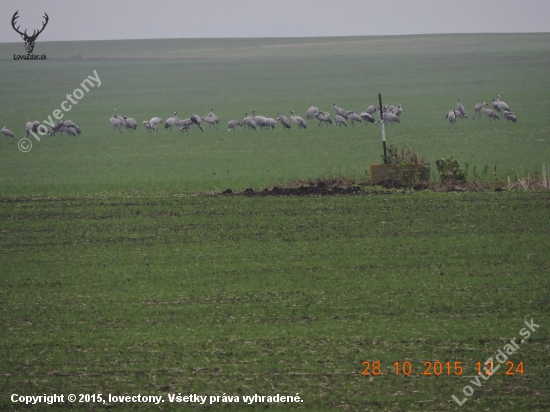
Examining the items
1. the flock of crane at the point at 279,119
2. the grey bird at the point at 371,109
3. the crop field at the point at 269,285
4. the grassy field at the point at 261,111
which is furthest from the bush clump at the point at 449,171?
the grey bird at the point at 371,109

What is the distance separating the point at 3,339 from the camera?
7832mm

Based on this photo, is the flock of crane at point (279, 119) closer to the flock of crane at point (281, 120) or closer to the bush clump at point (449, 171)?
the flock of crane at point (281, 120)

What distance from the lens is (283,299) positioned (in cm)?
878

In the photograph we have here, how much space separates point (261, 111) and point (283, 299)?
3450cm

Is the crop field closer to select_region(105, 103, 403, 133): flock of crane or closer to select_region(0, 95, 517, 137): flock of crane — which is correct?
select_region(0, 95, 517, 137): flock of crane

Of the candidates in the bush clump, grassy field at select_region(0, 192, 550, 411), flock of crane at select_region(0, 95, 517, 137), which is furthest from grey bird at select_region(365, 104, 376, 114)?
grassy field at select_region(0, 192, 550, 411)

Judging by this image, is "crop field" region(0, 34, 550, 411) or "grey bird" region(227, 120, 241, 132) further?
"grey bird" region(227, 120, 241, 132)

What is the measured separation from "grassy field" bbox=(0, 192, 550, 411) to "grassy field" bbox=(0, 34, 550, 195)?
4711mm

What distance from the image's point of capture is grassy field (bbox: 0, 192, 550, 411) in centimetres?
667

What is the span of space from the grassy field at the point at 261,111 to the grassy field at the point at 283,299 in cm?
471

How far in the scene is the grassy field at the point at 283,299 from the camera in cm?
667

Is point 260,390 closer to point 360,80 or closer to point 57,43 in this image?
point 360,80

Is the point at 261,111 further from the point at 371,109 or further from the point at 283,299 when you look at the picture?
the point at 283,299

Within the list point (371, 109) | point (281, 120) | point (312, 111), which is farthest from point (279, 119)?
point (371, 109)
